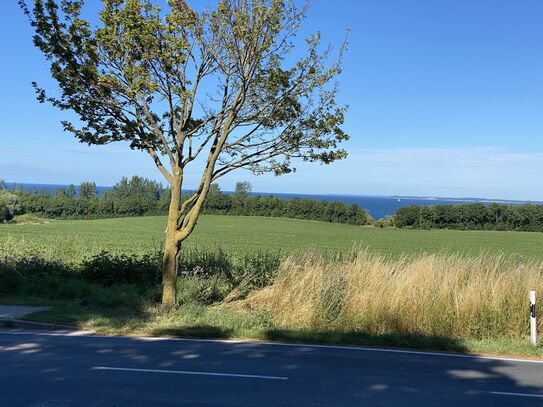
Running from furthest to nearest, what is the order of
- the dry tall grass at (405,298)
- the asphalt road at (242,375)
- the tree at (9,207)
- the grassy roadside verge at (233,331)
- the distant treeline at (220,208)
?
the distant treeline at (220,208), the tree at (9,207), the dry tall grass at (405,298), the grassy roadside verge at (233,331), the asphalt road at (242,375)

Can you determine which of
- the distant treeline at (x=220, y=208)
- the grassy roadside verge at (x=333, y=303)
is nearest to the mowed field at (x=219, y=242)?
the grassy roadside verge at (x=333, y=303)

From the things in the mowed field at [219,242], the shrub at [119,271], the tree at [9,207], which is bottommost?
the mowed field at [219,242]

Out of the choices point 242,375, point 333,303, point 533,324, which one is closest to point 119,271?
point 333,303

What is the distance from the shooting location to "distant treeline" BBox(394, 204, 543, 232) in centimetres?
8012

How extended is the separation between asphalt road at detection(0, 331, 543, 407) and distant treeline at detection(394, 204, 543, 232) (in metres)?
76.2

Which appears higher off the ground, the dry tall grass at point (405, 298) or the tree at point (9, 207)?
the tree at point (9, 207)

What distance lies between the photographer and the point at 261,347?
8.84 m

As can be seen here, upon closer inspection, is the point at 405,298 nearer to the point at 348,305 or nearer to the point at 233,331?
the point at 348,305

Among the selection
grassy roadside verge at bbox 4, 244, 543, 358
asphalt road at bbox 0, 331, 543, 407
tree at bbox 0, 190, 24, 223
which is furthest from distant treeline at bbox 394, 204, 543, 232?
asphalt road at bbox 0, 331, 543, 407

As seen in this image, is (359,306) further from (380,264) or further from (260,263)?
(260,263)

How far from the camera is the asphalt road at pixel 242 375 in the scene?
5.68m

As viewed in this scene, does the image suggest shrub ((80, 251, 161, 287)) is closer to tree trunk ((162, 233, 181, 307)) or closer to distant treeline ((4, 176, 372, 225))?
tree trunk ((162, 233, 181, 307))

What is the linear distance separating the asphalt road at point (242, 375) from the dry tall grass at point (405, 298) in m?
2.17

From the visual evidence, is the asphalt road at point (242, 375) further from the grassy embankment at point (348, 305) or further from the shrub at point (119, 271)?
the shrub at point (119, 271)
